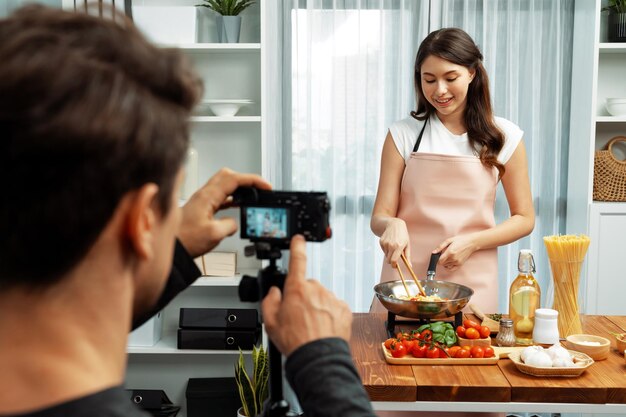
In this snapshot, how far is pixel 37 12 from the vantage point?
71 centimetres

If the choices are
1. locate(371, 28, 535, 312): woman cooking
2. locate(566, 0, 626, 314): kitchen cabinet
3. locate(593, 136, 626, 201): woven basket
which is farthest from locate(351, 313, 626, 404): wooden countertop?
locate(593, 136, 626, 201): woven basket

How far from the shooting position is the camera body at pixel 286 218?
3.59ft

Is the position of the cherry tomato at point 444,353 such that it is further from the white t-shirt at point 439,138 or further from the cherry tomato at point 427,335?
the white t-shirt at point 439,138

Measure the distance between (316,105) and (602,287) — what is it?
1688 mm

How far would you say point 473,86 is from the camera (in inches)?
105

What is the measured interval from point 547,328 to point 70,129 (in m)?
1.75

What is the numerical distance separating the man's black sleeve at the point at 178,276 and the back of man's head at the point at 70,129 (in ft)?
1.48

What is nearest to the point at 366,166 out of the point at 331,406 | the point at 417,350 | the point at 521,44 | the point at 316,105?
the point at 316,105

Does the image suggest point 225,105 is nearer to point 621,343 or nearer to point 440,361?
point 440,361

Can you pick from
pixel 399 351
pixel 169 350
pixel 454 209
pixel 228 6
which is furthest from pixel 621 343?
pixel 228 6

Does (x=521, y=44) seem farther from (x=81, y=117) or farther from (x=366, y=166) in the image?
(x=81, y=117)

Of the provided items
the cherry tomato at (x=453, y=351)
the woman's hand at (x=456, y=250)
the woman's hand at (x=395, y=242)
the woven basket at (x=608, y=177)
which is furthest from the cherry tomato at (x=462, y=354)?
the woven basket at (x=608, y=177)

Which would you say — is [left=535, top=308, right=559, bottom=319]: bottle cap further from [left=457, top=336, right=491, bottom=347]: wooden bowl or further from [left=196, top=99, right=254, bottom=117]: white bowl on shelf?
[left=196, top=99, right=254, bottom=117]: white bowl on shelf

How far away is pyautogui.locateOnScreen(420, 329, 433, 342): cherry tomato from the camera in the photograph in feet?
6.76
